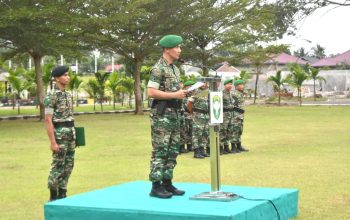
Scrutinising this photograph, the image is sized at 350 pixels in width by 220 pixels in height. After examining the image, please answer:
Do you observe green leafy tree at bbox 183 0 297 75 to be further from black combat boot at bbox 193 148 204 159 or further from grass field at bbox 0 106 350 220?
black combat boot at bbox 193 148 204 159

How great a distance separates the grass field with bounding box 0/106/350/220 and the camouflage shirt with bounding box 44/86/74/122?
1.09m

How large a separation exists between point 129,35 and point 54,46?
787 centimetres

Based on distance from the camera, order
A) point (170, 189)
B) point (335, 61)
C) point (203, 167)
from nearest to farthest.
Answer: point (170, 189), point (203, 167), point (335, 61)

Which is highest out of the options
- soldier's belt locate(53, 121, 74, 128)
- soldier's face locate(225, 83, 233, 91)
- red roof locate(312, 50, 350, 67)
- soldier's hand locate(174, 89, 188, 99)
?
red roof locate(312, 50, 350, 67)

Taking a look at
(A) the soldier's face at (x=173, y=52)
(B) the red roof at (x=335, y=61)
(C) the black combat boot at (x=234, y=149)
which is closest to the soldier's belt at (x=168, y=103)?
(A) the soldier's face at (x=173, y=52)

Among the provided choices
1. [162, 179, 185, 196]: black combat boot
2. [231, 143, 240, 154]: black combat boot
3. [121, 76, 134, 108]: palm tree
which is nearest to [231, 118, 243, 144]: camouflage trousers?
[231, 143, 240, 154]: black combat boot

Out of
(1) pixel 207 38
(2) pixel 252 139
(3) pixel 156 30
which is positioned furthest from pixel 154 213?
(1) pixel 207 38

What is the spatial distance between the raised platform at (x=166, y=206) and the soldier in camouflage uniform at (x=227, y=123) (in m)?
5.98

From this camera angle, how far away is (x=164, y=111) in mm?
5922

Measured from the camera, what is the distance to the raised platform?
517 centimetres

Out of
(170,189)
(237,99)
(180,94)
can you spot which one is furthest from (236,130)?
(180,94)

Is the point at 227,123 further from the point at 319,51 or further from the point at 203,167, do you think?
the point at 319,51

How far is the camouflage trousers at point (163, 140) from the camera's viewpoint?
595 centimetres

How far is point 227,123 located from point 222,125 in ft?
0.74
